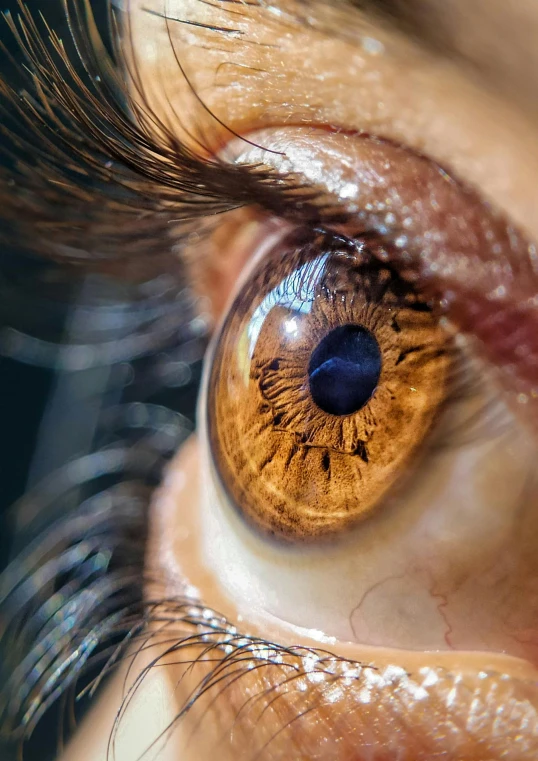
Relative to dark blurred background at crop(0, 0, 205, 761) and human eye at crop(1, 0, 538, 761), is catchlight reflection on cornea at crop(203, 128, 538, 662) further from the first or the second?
dark blurred background at crop(0, 0, 205, 761)

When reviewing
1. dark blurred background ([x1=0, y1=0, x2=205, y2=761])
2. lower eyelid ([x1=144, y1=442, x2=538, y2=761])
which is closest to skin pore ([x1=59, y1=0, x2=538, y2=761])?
lower eyelid ([x1=144, y1=442, x2=538, y2=761])

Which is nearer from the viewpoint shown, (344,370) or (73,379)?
(344,370)

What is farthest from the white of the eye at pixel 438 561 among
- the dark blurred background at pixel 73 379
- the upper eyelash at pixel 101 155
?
the dark blurred background at pixel 73 379

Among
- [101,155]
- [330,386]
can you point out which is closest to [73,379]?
[101,155]

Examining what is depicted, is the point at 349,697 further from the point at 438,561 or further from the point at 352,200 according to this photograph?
the point at 352,200

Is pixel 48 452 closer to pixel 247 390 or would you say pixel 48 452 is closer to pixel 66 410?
pixel 66 410

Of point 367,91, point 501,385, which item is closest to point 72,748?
point 501,385

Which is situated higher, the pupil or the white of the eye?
the pupil
